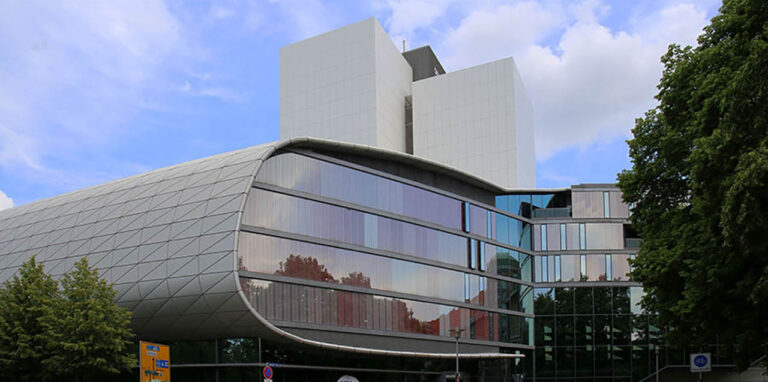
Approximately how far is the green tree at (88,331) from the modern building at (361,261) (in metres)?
2.01

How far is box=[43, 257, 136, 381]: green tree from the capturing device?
30.8 meters

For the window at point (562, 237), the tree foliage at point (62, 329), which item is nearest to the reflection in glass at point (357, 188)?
the tree foliage at point (62, 329)

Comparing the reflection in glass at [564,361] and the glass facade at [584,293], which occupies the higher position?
the glass facade at [584,293]

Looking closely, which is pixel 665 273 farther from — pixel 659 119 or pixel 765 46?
pixel 765 46

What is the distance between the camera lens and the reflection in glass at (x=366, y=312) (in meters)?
32.8

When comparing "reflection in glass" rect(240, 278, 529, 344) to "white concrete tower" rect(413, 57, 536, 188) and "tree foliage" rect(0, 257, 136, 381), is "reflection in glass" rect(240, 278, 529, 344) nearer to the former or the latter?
"tree foliage" rect(0, 257, 136, 381)

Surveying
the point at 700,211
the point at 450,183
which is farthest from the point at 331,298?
the point at 700,211

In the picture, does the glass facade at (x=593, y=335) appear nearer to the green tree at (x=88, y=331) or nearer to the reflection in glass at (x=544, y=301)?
the reflection in glass at (x=544, y=301)

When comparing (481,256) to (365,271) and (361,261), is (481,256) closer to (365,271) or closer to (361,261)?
(365,271)

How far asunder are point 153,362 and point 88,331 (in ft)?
27.0

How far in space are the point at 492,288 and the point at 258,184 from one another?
1876cm

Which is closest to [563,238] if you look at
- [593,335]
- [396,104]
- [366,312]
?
[593,335]

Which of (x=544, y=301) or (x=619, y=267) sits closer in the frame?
(x=619, y=267)

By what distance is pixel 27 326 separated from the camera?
3316cm
